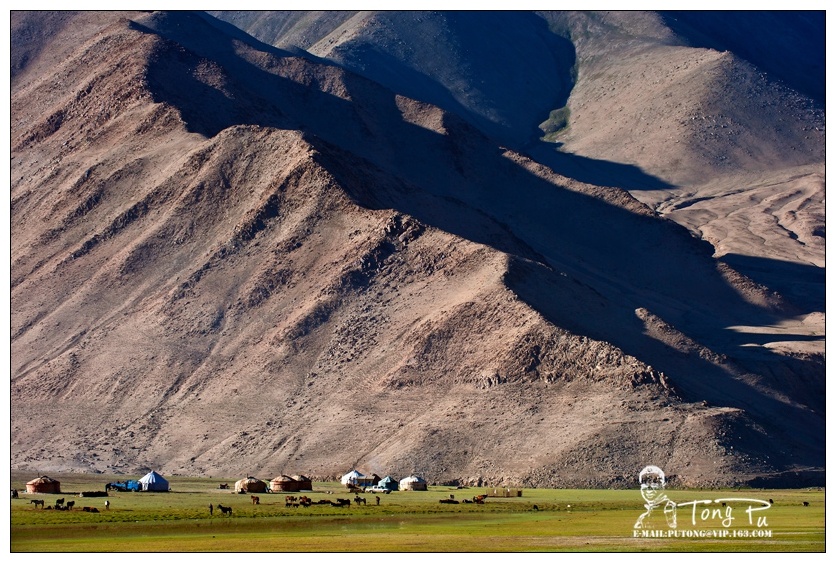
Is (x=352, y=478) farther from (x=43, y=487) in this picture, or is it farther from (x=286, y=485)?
(x=43, y=487)

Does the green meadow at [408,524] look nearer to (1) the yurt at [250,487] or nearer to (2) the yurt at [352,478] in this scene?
(1) the yurt at [250,487]

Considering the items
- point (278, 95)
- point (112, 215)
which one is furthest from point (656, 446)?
point (278, 95)

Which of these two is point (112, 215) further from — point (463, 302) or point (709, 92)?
point (709, 92)

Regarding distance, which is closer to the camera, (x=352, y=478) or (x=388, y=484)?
(x=388, y=484)

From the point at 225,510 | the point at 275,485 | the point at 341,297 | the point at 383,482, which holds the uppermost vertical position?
the point at 341,297

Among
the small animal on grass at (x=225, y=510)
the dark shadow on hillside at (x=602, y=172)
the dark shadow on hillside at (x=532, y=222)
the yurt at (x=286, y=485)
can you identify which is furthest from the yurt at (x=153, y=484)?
the dark shadow on hillside at (x=602, y=172)

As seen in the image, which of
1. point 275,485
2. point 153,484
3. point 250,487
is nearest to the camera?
point 153,484

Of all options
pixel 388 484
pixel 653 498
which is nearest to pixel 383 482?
pixel 388 484
